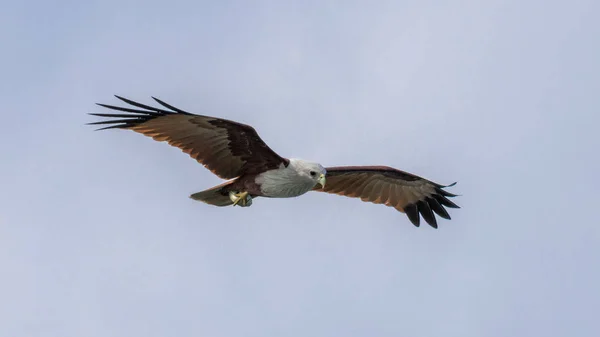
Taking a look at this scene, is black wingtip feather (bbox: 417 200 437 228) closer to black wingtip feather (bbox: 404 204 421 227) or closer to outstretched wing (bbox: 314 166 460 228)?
outstretched wing (bbox: 314 166 460 228)

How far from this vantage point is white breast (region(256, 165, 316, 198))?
Result: 16.8 metres

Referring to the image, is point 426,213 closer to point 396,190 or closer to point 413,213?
point 413,213

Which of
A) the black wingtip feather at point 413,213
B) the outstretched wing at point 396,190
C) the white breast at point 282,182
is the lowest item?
the white breast at point 282,182

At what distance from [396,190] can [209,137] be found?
4.48 m

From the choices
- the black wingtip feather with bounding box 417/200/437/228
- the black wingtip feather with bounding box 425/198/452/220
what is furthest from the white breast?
the black wingtip feather with bounding box 425/198/452/220

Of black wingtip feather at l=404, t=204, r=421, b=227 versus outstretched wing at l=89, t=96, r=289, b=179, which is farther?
black wingtip feather at l=404, t=204, r=421, b=227

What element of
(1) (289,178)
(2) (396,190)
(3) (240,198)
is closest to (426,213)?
(2) (396,190)

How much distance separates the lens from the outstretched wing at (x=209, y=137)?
1636 centimetres

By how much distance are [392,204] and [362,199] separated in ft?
2.30

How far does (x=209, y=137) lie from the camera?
657 inches

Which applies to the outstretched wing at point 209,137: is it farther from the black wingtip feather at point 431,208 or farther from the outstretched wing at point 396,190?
the black wingtip feather at point 431,208

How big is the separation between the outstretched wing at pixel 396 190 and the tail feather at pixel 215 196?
217 centimetres

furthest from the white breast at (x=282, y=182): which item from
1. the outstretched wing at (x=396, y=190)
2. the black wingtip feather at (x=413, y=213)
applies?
the black wingtip feather at (x=413, y=213)

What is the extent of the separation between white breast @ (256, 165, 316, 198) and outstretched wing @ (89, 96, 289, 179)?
11cm
